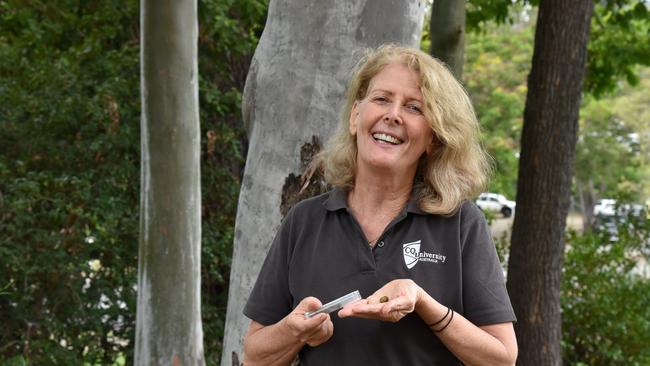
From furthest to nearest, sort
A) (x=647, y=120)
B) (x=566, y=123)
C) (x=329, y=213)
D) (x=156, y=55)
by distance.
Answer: (x=647, y=120) → (x=566, y=123) → (x=156, y=55) → (x=329, y=213)

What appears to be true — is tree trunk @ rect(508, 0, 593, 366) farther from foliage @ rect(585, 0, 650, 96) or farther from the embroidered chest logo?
the embroidered chest logo

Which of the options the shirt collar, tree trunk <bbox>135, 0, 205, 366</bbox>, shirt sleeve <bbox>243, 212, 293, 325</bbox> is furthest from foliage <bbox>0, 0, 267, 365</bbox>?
the shirt collar

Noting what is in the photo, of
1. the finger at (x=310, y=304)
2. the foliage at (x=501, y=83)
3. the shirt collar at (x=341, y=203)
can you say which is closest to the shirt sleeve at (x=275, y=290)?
the shirt collar at (x=341, y=203)

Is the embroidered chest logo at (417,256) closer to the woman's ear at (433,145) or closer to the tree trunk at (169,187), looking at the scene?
the woman's ear at (433,145)

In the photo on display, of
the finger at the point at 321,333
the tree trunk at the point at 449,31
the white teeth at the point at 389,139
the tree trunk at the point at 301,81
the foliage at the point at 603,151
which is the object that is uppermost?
the foliage at the point at 603,151

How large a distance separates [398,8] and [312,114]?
0.59 metres

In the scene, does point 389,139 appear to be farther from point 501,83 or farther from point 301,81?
point 501,83

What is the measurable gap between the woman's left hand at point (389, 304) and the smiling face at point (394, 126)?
46 cm

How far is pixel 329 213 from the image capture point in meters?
2.81

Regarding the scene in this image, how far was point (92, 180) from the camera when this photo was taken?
9234 mm

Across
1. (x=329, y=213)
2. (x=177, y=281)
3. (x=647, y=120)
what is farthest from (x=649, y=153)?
(x=329, y=213)

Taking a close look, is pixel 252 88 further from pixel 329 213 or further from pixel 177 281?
pixel 177 281

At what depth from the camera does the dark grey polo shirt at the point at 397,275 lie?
262cm

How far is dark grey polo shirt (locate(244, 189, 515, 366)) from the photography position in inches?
103
